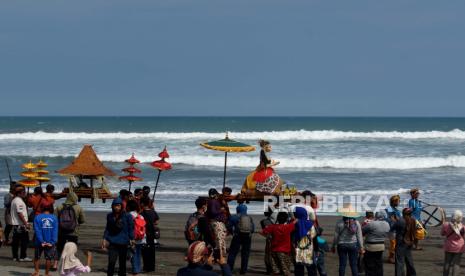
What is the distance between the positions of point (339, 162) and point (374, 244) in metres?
30.4

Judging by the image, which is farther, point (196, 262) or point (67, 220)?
point (67, 220)

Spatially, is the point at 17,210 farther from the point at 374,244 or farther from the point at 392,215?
the point at 392,215

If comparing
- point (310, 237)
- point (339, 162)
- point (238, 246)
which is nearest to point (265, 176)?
point (238, 246)

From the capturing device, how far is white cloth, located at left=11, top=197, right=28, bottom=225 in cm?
1352

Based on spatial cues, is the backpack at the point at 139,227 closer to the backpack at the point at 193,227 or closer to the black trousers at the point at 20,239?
the backpack at the point at 193,227

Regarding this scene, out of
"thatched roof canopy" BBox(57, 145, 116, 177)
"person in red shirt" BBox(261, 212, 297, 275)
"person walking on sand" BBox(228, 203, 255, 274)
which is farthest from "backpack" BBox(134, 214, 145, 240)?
"thatched roof canopy" BBox(57, 145, 116, 177)

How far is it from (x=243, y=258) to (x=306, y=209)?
5.78 ft

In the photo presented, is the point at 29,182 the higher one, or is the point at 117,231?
the point at 29,182

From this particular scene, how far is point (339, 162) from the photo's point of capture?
42.1 meters

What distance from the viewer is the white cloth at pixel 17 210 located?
1352cm

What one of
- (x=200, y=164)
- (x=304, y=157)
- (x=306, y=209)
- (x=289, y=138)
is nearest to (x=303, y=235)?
(x=306, y=209)

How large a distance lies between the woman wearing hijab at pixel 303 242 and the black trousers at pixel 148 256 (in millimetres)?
2771

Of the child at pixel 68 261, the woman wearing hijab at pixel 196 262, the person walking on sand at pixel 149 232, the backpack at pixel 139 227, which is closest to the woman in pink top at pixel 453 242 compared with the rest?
the person walking on sand at pixel 149 232

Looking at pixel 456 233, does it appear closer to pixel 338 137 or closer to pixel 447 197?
pixel 447 197
